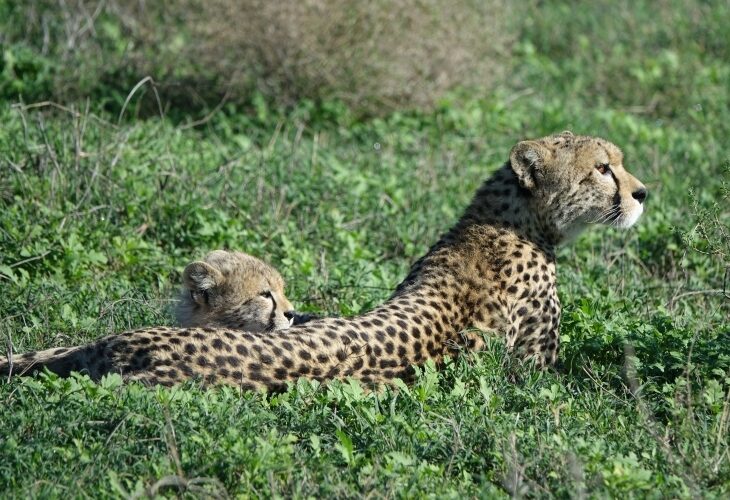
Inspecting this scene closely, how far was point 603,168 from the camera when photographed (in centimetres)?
571

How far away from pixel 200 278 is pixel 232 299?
179 mm

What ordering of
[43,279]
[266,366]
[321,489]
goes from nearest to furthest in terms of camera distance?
[321,489] → [266,366] → [43,279]

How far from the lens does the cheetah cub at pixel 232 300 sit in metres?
5.72

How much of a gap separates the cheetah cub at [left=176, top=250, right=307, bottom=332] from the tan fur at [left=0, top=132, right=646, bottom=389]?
0.59m

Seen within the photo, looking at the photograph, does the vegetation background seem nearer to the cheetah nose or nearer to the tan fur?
the tan fur

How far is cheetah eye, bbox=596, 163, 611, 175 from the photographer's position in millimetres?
5691

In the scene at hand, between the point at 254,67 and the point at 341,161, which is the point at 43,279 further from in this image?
the point at 254,67

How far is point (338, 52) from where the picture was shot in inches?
357

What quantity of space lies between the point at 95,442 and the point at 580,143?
271 centimetres

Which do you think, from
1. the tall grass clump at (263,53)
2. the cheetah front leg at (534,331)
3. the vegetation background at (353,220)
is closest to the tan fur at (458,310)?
the cheetah front leg at (534,331)

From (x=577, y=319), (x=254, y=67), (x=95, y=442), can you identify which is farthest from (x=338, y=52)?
(x=95, y=442)

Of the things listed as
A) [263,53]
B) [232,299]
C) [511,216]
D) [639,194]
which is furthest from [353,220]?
[263,53]

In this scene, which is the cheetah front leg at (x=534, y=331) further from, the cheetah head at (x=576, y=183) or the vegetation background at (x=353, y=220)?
the cheetah head at (x=576, y=183)

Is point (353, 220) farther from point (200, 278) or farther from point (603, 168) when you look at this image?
point (603, 168)
